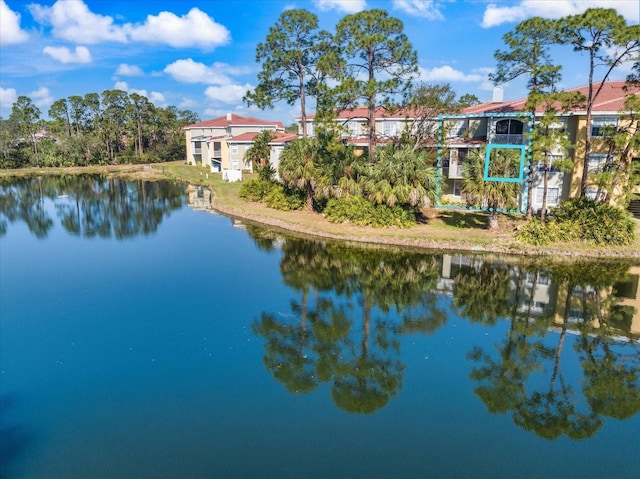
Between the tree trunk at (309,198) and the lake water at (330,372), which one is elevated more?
the tree trunk at (309,198)

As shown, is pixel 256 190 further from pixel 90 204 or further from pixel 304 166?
pixel 90 204

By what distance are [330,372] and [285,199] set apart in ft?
82.4

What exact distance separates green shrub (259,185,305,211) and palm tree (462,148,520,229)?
1410cm

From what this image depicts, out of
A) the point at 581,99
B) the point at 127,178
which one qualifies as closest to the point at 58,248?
the point at 581,99

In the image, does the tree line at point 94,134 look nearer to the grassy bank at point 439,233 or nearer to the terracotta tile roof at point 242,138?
the terracotta tile roof at point 242,138

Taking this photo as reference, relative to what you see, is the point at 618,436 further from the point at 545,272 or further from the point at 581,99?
the point at 581,99

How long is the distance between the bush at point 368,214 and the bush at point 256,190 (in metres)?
10.6

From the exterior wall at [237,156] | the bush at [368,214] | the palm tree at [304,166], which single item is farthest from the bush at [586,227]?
the exterior wall at [237,156]

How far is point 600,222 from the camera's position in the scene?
27.0 m

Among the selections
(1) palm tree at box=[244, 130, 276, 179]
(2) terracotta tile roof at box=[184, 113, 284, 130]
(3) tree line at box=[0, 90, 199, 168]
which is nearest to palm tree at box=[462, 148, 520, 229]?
(1) palm tree at box=[244, 130, 276, 179]

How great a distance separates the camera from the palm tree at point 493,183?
92.4ft

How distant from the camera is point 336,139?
3434cm

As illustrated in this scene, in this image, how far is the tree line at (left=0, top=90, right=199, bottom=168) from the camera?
83188 mm

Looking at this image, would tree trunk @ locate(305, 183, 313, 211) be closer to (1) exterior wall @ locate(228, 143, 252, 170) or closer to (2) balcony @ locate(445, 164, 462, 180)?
(2) balcony @ locate(445, 164, 462, 180)
